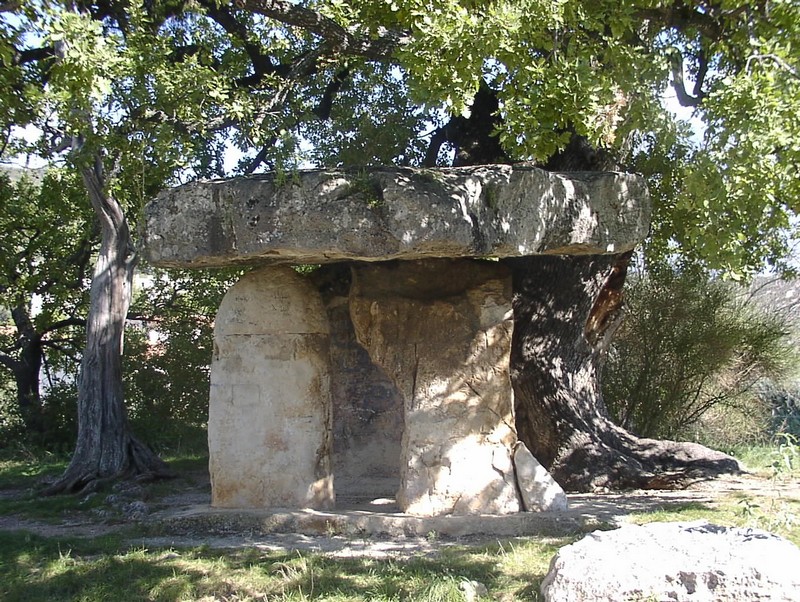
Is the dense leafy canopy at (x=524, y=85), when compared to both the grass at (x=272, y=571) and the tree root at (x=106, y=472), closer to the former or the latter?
the grass at (x=272, y=571)

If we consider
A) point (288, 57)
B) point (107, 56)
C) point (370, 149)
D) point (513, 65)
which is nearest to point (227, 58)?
point (288, 57)

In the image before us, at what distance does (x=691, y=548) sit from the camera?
3.80 metres

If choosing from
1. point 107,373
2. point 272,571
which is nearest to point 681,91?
point 272,571

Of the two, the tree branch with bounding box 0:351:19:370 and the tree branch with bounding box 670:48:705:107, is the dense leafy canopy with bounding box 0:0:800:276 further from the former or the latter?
the tree branch with bounding box 0:351:19:370

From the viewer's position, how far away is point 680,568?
3670mm

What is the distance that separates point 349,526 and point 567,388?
10.2 ft

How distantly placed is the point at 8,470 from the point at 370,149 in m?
6.24

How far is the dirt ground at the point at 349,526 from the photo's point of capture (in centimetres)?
605

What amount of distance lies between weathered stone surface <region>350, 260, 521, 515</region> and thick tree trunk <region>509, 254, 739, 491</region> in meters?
1.31

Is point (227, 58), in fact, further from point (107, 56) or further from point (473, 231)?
point (473, 231)

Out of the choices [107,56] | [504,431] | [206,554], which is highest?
[107,56]

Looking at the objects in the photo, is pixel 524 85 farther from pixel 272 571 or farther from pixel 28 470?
pixel 28 470

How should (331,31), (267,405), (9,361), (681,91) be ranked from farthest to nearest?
(9,361) < (331,31) < (681,91) < (267,405)

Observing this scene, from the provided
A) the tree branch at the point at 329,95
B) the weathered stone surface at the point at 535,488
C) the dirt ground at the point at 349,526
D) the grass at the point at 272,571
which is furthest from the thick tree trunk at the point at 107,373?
the weathered stone surface at the point at 535,488
